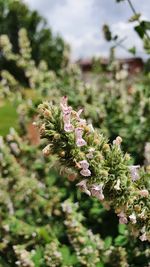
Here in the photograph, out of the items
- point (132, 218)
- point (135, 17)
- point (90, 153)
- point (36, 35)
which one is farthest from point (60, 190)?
point (36, 35)

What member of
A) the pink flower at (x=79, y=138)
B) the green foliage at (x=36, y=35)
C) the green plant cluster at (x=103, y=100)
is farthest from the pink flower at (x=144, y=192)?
the green foliage at (x=36, y=35)

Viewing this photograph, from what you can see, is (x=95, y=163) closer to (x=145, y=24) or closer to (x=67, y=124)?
(x=67, y=124)

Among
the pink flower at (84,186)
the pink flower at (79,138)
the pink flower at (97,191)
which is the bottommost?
the pink flower at (97,191)

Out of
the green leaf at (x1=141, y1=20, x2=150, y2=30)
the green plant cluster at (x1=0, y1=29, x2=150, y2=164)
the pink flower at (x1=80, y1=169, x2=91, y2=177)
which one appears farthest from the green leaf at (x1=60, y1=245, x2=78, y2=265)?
the pink flower at (x1=80, y1=169, x2=91, y2=177)

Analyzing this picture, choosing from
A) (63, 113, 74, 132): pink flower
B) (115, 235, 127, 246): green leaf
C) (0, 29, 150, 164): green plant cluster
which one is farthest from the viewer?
(0, 29, 150, 164): green plant cluster

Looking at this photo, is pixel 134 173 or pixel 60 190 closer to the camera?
pixel 134 173

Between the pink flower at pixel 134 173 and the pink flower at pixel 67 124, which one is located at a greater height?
the pink flower at pixel 67 124

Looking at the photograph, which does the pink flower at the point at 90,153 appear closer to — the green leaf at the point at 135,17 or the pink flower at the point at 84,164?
the pink flower at the point at 84,164

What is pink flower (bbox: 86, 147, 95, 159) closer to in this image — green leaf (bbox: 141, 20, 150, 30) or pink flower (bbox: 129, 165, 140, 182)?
pink flower (bbox: 129, 165, 140, 182)

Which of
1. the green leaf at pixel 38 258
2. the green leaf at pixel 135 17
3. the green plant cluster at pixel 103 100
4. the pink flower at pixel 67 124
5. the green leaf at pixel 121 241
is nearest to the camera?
the pink flower at pixel 67 124

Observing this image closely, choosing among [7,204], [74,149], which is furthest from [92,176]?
[7,204]

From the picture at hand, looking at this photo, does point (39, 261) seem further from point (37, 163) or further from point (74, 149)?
point (37, 163)
